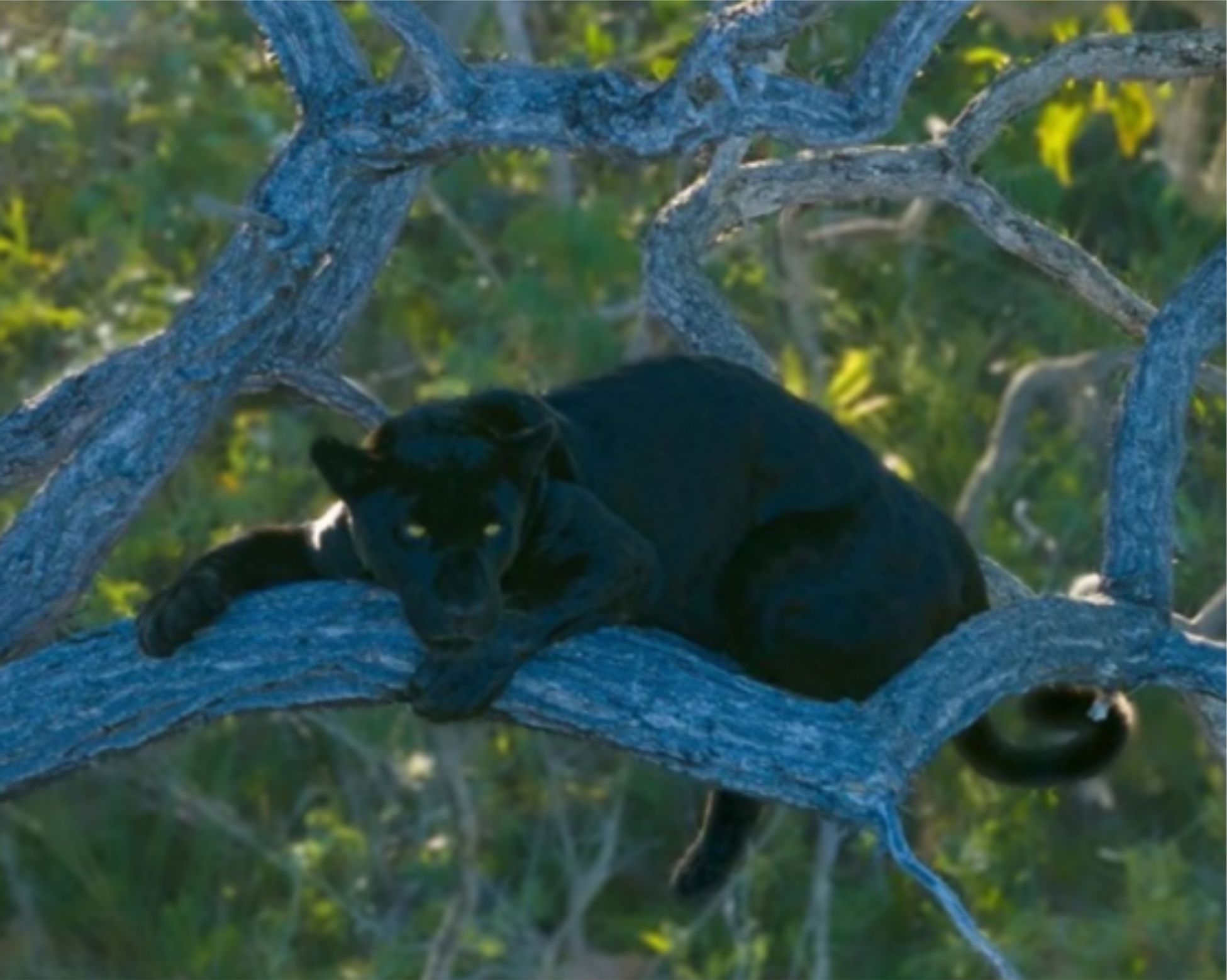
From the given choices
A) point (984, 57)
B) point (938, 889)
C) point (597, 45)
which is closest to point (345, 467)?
point (938, 889)

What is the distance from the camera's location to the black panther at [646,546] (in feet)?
14.5

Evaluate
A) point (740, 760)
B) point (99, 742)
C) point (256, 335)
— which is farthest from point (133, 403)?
point (740, 760)

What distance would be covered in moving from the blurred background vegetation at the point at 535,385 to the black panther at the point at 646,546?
4757mm

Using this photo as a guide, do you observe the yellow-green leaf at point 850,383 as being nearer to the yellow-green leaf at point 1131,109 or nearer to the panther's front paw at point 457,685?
the yellow-green leaf at point 1131,109

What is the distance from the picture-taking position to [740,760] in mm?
4129

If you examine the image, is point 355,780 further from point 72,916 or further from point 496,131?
point 496,131

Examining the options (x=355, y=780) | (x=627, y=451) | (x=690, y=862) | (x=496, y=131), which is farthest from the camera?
(x=355, y=780)

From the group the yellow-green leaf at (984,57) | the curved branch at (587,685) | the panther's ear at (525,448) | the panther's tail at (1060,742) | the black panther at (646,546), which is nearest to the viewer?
the curved branch at (587,685)

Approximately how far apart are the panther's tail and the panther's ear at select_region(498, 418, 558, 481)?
3.22 ft

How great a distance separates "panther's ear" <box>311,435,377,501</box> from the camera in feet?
15.1

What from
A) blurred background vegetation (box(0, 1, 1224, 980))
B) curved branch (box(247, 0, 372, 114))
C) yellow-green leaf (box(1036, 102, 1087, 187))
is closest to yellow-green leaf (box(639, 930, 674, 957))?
blurred background vegetation (box(0, 1, 1224, 980))

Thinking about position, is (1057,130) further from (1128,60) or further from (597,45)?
(1128,60)

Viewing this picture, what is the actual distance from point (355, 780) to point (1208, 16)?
20.7 feet

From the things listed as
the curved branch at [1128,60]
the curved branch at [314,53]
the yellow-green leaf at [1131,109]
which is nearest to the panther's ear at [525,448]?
the curved branch at [314,53]
